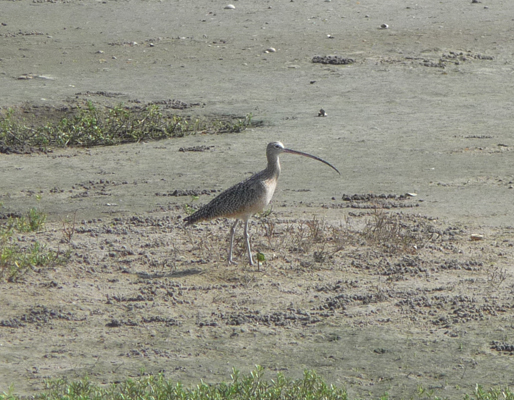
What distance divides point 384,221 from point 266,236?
1.17 meters

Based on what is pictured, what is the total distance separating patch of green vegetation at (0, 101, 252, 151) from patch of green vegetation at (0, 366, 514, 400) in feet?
21.8

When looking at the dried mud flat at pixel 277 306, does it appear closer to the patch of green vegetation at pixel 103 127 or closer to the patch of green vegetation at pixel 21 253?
the patch of green vegetation at pixel 21 253

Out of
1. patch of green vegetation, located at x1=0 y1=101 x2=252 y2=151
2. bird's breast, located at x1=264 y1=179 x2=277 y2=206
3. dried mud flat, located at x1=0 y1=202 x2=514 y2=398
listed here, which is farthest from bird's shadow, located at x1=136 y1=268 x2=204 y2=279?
patch of green vegetation, located at x1=0 y1=101 x2=252 y2=151

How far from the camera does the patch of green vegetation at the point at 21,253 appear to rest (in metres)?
6.91

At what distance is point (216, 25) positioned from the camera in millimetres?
18172

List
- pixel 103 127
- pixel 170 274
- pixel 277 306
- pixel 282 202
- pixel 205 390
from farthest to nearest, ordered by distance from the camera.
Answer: pixel 103 127
pixel 282 202
pixel 170 274
pixel 277 306
pixel 205 390

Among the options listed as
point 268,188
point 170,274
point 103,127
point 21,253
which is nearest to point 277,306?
point 170,274

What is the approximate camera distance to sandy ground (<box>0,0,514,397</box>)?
19.2 feet

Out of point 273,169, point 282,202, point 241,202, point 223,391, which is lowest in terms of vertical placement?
point 282,202

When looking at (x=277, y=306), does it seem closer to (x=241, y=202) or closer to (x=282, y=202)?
(x=241, y=202)

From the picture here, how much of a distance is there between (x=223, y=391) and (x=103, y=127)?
7312 mm

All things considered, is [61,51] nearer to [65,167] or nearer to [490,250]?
[65,167]

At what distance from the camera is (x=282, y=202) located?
30.4 ft

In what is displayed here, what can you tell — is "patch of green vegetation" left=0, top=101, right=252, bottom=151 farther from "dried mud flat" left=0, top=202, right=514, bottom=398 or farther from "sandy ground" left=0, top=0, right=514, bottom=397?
"dried mud flat" left=0, top=202, right=514, bottom=398
